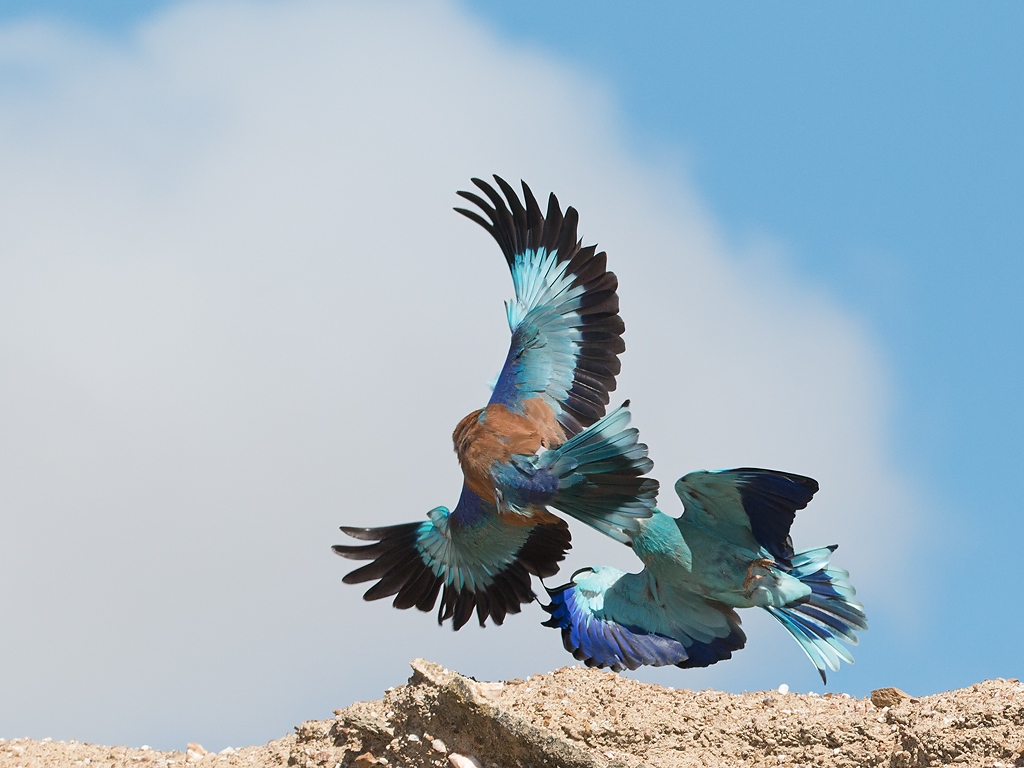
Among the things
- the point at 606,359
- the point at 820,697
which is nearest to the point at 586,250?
the point at 606,359

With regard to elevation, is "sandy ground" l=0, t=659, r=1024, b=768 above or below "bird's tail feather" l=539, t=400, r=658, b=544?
below

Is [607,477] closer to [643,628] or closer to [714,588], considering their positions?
[714,588]

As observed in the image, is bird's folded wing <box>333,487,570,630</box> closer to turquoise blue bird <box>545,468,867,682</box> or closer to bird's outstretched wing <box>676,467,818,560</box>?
turquoise blue bird <box>545,468,867,682</box>

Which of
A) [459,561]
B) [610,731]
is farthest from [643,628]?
[459,561]

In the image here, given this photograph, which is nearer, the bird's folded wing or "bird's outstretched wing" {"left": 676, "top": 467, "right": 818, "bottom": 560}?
"bird's outstretched wing" {"left": 676, "top": 467, "right": 818, "bottom": 560}

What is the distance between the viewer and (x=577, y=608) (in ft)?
28.8

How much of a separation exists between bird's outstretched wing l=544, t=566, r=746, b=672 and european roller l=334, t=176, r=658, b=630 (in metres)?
0.63

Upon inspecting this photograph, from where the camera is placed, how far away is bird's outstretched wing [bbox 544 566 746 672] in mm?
8516

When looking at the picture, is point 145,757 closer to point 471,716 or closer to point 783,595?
point 471,716

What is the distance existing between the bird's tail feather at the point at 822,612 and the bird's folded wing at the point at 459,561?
1.69 meters

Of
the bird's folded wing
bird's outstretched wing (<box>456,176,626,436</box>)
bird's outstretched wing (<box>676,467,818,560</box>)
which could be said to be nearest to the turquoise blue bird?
bird's outstretched wing (<box>676,467,818,560</box>)

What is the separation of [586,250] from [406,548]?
2.60 meters

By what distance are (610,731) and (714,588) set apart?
123cm

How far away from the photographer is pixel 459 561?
30.8 feet
